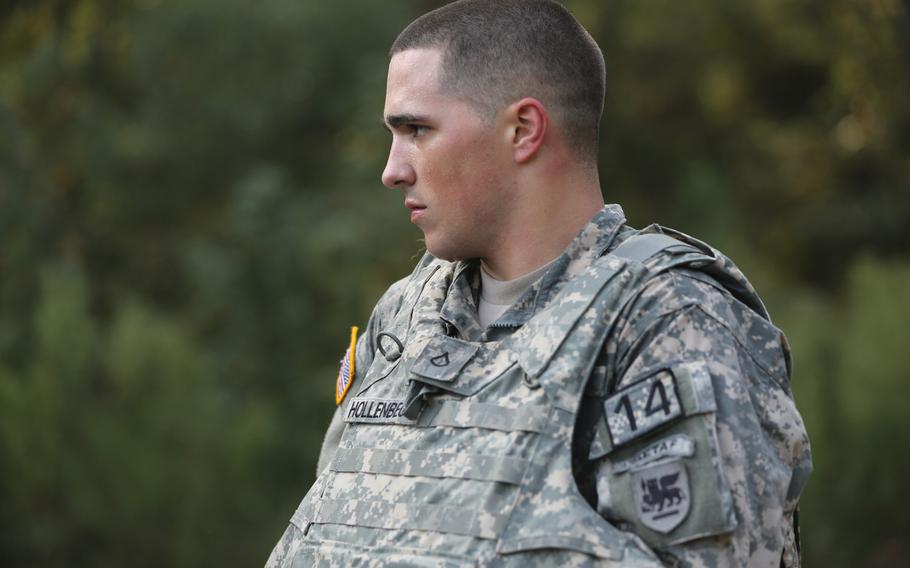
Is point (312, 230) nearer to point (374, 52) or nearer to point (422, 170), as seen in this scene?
point (374, 52)

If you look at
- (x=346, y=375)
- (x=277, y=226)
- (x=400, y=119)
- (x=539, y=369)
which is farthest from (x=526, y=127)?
(x=277, y=226)

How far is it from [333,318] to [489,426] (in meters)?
6.05

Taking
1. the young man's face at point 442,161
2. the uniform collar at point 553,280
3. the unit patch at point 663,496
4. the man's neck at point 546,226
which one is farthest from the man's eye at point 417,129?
the unit patch at point 663,496

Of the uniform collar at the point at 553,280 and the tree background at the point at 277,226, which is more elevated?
the tree background at the point at 277,226

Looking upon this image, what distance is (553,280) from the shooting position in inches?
88.0

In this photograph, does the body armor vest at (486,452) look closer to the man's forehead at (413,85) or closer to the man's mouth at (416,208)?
the man's mouth at (416,208)

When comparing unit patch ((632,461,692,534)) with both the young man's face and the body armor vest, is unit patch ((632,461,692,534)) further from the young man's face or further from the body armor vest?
the young man's face

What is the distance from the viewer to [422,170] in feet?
7.47

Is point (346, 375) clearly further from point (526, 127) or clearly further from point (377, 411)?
point (526, 127)

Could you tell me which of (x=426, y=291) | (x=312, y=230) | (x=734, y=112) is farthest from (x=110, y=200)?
(x=426, y=291)

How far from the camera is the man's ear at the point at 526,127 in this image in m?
2.25

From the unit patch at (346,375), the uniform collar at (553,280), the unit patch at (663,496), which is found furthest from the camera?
the unit patch at (346,375)

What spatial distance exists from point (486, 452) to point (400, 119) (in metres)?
0.68

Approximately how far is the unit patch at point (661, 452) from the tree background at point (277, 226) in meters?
1.58
